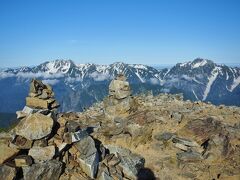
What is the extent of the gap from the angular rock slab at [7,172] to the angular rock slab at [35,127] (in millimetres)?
3064

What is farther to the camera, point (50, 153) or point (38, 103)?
point (38, 103)

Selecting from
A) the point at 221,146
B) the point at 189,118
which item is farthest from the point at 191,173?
the point at 189,118

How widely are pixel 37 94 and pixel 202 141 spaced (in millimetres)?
19206

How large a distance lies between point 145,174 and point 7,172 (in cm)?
1348

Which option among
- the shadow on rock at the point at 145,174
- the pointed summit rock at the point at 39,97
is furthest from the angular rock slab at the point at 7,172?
the shadow on rock at the point at 145,174

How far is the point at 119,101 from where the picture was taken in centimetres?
4844

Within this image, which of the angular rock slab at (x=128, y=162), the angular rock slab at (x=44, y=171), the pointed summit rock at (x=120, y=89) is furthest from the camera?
the pointed summit rock at (x=120, y=89)

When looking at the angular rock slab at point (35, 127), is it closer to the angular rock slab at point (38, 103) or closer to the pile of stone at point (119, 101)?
the angular rock slab at point (38, 103)

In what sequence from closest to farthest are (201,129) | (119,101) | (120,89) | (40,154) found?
(40,154) < (201,129) < (120,89) < (119,101)

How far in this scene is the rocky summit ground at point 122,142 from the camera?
25.8m

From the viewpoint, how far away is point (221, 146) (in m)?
35.4

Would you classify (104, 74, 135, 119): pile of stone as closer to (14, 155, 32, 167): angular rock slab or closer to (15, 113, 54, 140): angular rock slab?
(15, 113, 54, 140): angular rock slab

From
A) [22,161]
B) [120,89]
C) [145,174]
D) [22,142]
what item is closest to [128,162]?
[145,174]

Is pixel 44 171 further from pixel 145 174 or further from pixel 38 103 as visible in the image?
pixel 145 174
